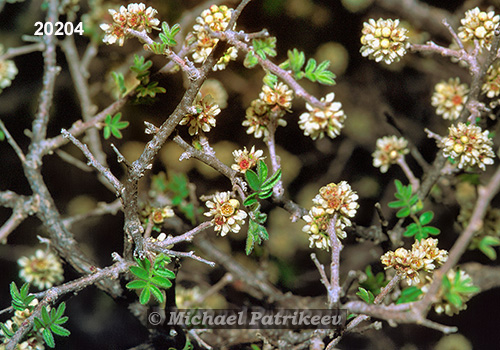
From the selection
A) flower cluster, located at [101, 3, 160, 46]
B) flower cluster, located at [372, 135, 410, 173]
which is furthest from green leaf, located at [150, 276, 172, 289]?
flower cluster, located at [372, 135, 410, 173]

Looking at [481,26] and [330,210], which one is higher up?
[481,26]

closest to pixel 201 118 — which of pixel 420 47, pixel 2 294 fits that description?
pixel 420 47

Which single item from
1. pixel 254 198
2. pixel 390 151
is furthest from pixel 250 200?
pixel 390 151

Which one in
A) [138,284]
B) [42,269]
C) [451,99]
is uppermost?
[451,99]

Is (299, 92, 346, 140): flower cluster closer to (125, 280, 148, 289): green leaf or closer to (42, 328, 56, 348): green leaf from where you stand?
(125, 280, 148, 289): green leaf

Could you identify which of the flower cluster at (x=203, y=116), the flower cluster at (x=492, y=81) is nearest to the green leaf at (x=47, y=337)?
the flower cluster at (x=203, y=116)

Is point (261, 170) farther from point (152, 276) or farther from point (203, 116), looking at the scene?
point (152, 276)
